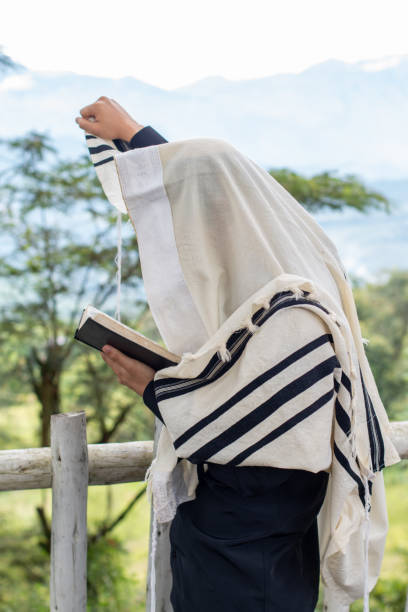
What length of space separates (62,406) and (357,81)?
6.65 meters

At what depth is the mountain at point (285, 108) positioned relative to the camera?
5.62m

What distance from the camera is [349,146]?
8.42 m

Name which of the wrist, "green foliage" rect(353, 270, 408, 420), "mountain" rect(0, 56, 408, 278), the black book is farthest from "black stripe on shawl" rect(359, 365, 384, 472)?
"mountain" rect(0, 56, 408, 278)

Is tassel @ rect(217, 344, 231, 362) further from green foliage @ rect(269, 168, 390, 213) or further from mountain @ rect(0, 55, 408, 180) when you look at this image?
mountain @ rect(0, 55, 408, 180)

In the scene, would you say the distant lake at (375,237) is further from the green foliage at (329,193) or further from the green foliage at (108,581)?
the green foliage at (108,581)

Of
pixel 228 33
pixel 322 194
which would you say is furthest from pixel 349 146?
pixel 322 194

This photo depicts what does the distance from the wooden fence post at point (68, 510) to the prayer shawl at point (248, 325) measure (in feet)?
1.52

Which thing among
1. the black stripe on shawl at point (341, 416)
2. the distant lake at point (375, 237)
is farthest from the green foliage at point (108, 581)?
the distant lake at point (375, 237)

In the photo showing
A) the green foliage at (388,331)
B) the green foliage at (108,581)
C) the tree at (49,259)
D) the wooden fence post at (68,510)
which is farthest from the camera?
the green foliage at (388,331)

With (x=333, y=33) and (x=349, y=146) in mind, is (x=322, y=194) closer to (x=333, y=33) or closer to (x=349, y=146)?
(x=333, y=33)

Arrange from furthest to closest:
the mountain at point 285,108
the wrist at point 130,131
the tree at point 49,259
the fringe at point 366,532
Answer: the mountain at point 285,108 < the tree at point 49,259 < the wrist at point 130,131 < the fringe at point 366,532

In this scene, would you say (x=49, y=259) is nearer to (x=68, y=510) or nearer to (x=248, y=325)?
(x=68, y=510)

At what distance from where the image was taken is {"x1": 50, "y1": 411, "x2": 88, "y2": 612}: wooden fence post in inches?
52.7

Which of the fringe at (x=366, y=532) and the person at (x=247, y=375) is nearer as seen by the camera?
the person at (x=247, y=375)
